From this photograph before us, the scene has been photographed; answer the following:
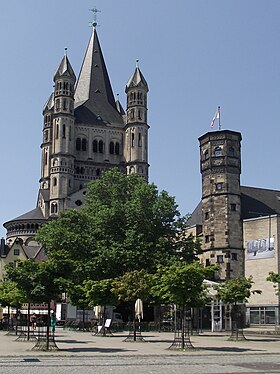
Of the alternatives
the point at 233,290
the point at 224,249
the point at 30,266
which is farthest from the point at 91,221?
the point at 30,266

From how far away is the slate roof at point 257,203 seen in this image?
71062mm

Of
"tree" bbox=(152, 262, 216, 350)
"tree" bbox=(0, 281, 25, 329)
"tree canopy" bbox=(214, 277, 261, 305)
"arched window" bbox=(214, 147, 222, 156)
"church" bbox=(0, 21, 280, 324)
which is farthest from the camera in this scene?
"arched window" bbox=(214, 147, 222, 156)

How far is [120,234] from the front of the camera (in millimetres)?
59344

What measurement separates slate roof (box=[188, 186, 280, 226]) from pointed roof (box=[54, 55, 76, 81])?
2120 inches

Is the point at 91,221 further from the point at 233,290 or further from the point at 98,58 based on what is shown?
the point at 98,58

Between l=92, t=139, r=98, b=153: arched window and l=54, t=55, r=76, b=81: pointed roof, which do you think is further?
l=92, t=139, r=98, b=153: arched window

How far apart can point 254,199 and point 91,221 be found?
22968mm

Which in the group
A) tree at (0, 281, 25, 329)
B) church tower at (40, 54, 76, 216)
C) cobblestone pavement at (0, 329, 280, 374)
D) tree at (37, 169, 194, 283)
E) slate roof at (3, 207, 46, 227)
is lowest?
cobblestone pavement at (0, 329, 280, 374)

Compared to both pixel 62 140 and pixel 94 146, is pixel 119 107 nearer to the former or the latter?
pixel 94 146

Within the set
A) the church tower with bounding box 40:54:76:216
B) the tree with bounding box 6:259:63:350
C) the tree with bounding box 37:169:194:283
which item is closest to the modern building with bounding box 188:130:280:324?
the tree with bounding box 37:169:194:283

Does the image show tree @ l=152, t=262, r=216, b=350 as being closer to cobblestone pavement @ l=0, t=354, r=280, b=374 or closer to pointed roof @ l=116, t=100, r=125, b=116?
cobblestone pavement @ l=0, t=354, r=280, b=374

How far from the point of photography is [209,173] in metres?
68.3

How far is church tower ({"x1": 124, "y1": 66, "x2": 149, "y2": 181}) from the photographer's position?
12262 centimetres

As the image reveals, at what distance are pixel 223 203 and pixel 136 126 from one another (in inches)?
2395
